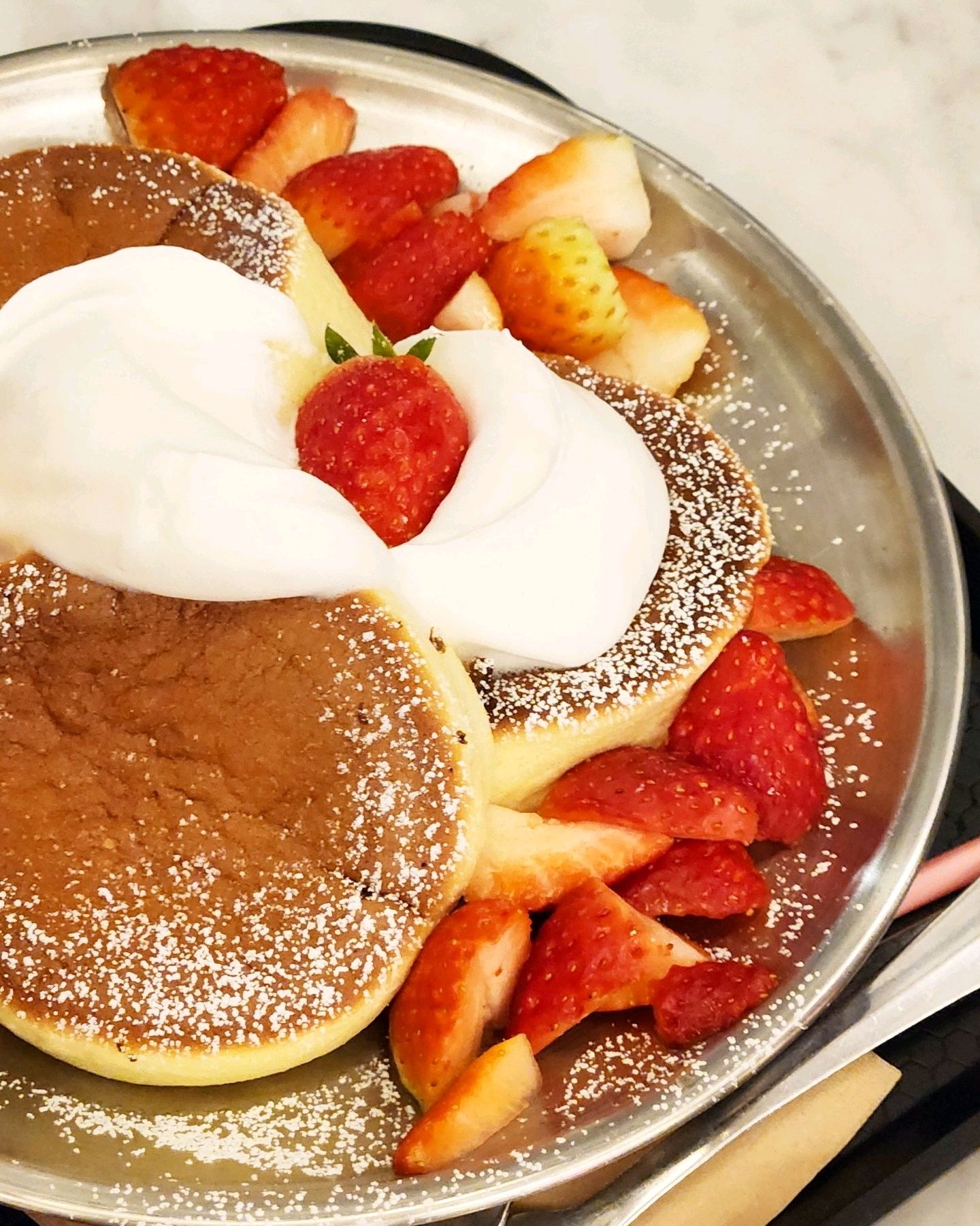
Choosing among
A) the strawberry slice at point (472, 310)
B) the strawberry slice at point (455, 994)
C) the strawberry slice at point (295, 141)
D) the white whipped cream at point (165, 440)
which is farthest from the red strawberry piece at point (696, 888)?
the strawberry slice at point (295, 141)

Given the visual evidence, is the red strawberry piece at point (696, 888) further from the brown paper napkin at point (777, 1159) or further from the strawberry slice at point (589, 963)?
the brown paper napkin at point (777, 1159)

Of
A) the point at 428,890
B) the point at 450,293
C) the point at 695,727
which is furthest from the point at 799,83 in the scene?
the point at 428,890

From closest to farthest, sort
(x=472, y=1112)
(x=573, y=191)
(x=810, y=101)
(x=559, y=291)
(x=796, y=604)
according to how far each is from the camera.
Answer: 1. (x=472, y=1112)
2. (x=796, y=604)
3. (x=559, y=291)
4. (x=573, y=191)
5. (x=810, y=101)

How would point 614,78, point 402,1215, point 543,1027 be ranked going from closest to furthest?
point 402,1215 < point 543,1027 < point 614,78

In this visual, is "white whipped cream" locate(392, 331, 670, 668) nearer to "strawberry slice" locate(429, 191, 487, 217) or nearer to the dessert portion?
the dessert portion

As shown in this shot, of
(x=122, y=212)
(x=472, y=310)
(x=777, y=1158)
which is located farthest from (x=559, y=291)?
(x=777, y=1158)

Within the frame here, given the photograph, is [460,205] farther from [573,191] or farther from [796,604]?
[796,604]

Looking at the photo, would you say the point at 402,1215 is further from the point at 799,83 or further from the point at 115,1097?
the point at 799,83
